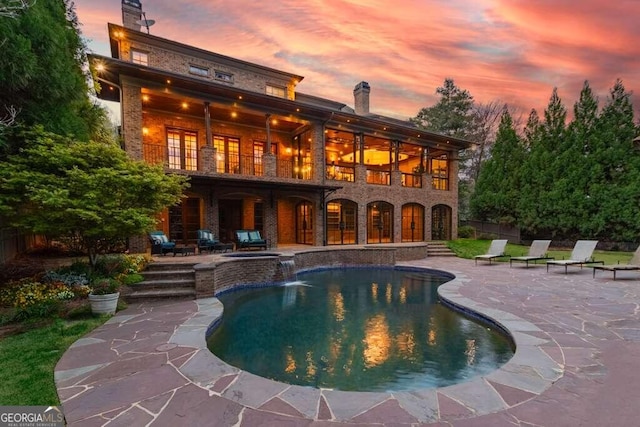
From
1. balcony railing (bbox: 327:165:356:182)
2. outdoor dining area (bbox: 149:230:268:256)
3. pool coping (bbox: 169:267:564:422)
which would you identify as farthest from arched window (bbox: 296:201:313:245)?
pool coping (bbox: 169:267:564:422)

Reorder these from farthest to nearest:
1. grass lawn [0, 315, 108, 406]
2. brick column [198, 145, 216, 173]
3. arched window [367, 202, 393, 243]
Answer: arched window [367, 202, 393, 243]
brick column [198, 145, 216, 173]
grass lawn [0, 315, 108, 406]

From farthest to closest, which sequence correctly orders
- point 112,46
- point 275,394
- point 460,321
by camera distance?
point 112,46 < point 460,321 < point 275,394

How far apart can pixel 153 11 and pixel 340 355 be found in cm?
1849

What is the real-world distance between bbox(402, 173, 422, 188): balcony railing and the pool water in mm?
12368

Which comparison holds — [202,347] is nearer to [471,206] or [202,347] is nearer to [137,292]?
[137,292]

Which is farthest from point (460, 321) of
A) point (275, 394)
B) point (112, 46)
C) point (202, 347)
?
point (112, 46)

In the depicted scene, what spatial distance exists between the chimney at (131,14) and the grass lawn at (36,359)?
15.0m

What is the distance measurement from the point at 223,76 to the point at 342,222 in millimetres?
10403

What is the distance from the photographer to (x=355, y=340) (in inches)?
205

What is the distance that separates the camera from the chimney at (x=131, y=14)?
1435cm

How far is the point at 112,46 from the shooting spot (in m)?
14.4

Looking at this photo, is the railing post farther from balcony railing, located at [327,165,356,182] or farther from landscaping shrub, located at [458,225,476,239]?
landscaping shrub, located at [458,225,476,239]

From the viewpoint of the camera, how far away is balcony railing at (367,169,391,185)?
18688 mm

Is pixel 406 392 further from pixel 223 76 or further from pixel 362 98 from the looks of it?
pixel 362 98
